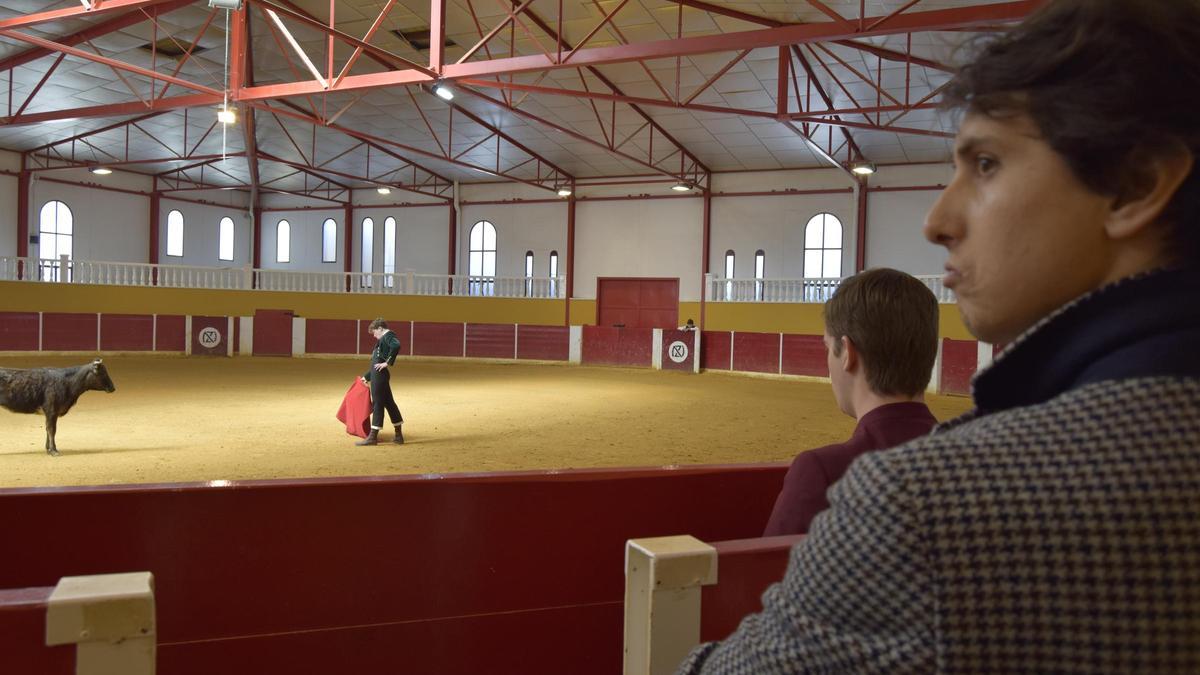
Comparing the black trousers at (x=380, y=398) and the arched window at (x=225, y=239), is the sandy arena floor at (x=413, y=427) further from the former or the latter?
the arched window at (x=225, y=239)

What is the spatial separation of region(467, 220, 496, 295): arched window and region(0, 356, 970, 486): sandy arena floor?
30.7 ft

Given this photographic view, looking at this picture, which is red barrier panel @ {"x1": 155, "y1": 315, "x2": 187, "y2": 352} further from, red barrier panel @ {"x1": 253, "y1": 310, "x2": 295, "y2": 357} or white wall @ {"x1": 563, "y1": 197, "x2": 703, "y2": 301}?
white wall @ {"x1": 563, "y1": 197, "x2": 703, "y2": 301}

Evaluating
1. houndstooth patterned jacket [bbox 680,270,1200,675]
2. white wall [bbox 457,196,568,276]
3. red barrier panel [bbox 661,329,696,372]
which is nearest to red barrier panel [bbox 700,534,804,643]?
houndstooth patterned jacket [bbox 680,270,1200,675]

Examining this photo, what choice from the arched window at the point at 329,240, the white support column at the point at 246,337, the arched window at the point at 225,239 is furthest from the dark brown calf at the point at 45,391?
the arched window at the point at 225,239

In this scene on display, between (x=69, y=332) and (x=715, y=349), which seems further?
(x=715, y=349)

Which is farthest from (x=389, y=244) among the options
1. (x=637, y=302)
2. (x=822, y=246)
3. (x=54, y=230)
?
(x=822, y=246)

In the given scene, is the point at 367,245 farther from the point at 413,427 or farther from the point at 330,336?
the point at 413,427

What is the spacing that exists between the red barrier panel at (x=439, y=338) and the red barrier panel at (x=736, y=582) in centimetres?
2122

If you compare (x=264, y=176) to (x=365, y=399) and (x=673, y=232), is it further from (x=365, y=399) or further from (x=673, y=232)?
(x=365, y=399)

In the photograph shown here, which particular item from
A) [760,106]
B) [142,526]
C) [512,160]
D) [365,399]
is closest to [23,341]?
[512,160]

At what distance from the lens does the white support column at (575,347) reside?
21.9 m

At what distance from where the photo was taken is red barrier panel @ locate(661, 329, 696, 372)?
2030 cm

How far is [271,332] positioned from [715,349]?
11.9m

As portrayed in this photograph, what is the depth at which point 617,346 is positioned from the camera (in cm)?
2156
